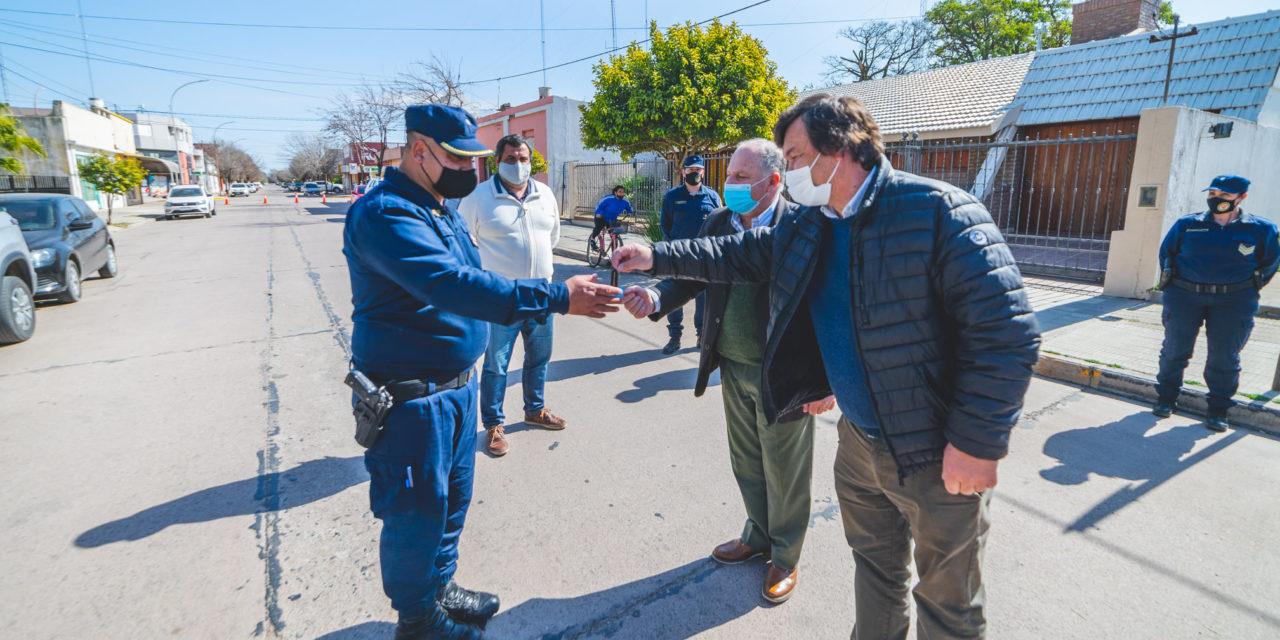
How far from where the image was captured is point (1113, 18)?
17656 millimetres

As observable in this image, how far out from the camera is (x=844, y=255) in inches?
75.3

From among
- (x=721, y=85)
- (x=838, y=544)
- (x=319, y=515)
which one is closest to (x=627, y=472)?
(x=838, y=544)

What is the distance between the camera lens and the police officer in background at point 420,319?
81.0 inches

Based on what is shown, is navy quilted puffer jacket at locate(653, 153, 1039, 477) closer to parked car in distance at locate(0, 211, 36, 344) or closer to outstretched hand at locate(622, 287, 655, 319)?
outstretched hand at locate(622, 287, 655, 319)

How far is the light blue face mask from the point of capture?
112 inches

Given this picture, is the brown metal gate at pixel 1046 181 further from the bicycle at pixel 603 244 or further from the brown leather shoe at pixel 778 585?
the brown leather shoe at pixel 778 585

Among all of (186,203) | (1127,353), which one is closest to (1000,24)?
Result: (1127,353)

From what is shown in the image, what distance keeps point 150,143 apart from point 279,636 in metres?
68.6

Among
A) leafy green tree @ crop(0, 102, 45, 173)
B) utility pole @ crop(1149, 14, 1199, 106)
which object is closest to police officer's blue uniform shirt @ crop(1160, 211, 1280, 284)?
utility pole @ crop(1149, 14, 1199, 106)

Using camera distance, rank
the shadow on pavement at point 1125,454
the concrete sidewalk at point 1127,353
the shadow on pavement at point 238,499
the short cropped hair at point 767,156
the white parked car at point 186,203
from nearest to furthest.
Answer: the short cropped hair at point 767,156
the shadow on pavement at point 238,499
the shadow on pavement at point 1125,454
the concrete sidewalk at point 1127,353
the white parked car at point 186,203

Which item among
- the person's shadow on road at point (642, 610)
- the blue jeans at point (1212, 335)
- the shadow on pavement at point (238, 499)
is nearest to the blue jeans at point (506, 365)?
the shadow on pavement at point (238, 499)

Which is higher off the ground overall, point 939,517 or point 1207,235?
point 1207,235

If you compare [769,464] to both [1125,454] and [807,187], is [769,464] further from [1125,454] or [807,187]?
[1125,454]

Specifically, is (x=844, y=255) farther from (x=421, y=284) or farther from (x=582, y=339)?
(x=582, y=339)
